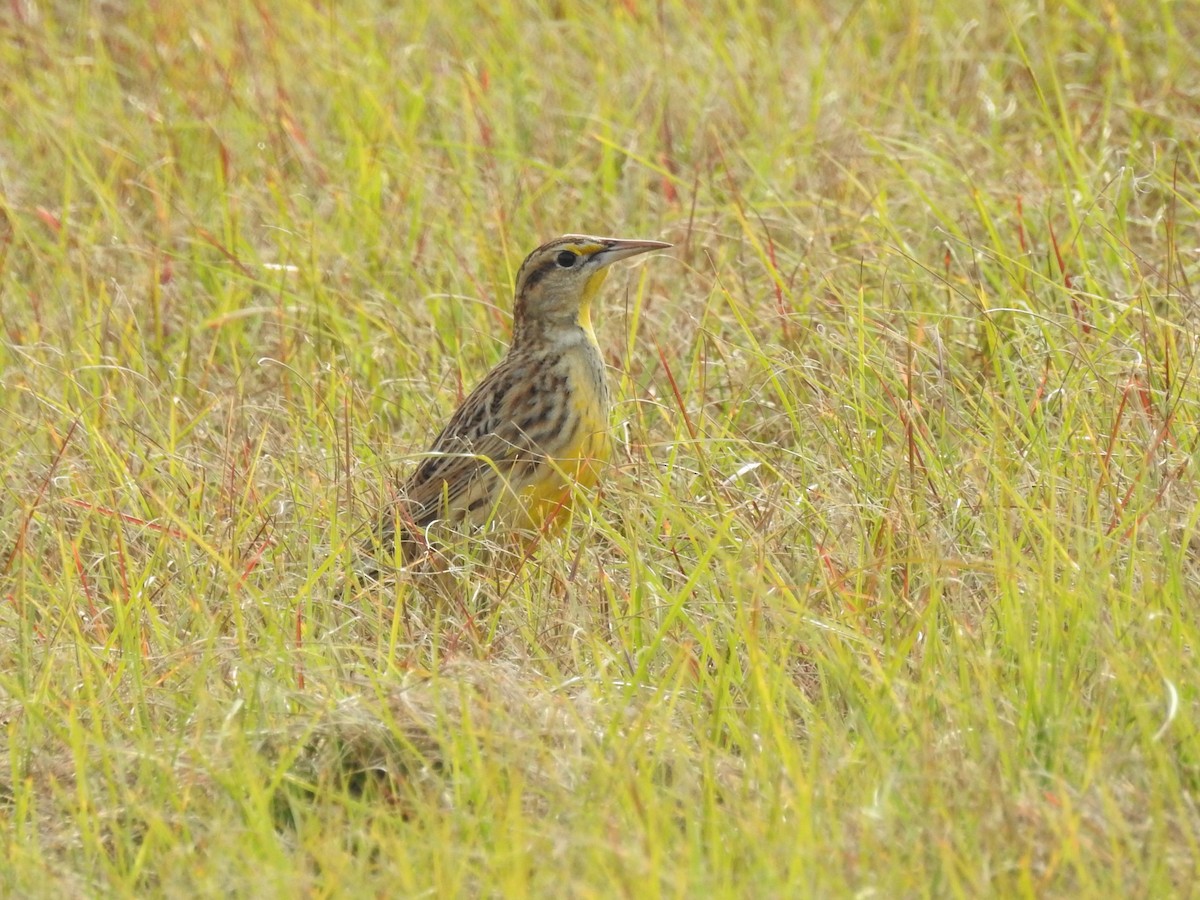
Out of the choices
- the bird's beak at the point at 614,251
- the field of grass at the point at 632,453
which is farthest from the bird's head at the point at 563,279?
the field of grass at the point at 632,453

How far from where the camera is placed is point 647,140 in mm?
7016

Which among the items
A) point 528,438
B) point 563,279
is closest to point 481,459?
point 528,438

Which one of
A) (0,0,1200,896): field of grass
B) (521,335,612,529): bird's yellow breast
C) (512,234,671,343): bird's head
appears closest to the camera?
(0,0,1200,896): field of grass

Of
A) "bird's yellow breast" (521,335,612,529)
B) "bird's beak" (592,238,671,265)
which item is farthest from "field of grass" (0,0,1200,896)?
"bird's beak" (592,238,671,265)

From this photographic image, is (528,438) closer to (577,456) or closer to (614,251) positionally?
(577,456)

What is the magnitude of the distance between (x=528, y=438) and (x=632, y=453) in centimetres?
30

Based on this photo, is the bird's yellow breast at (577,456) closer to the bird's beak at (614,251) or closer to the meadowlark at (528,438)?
the meadowlark at (528,438)

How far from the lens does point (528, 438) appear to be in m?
5.11

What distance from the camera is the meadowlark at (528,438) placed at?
511cm

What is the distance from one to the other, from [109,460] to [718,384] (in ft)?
5.03

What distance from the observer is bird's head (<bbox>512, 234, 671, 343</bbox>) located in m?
5.53

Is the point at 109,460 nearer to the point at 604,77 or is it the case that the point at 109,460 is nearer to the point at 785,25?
the point at 604,77

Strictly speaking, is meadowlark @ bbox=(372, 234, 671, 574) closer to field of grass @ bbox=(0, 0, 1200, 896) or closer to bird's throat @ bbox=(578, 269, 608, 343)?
bird's throat @ bbox=(578, 269, 608, 343)

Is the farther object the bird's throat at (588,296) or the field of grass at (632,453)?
the bird's throat at (588,296)
